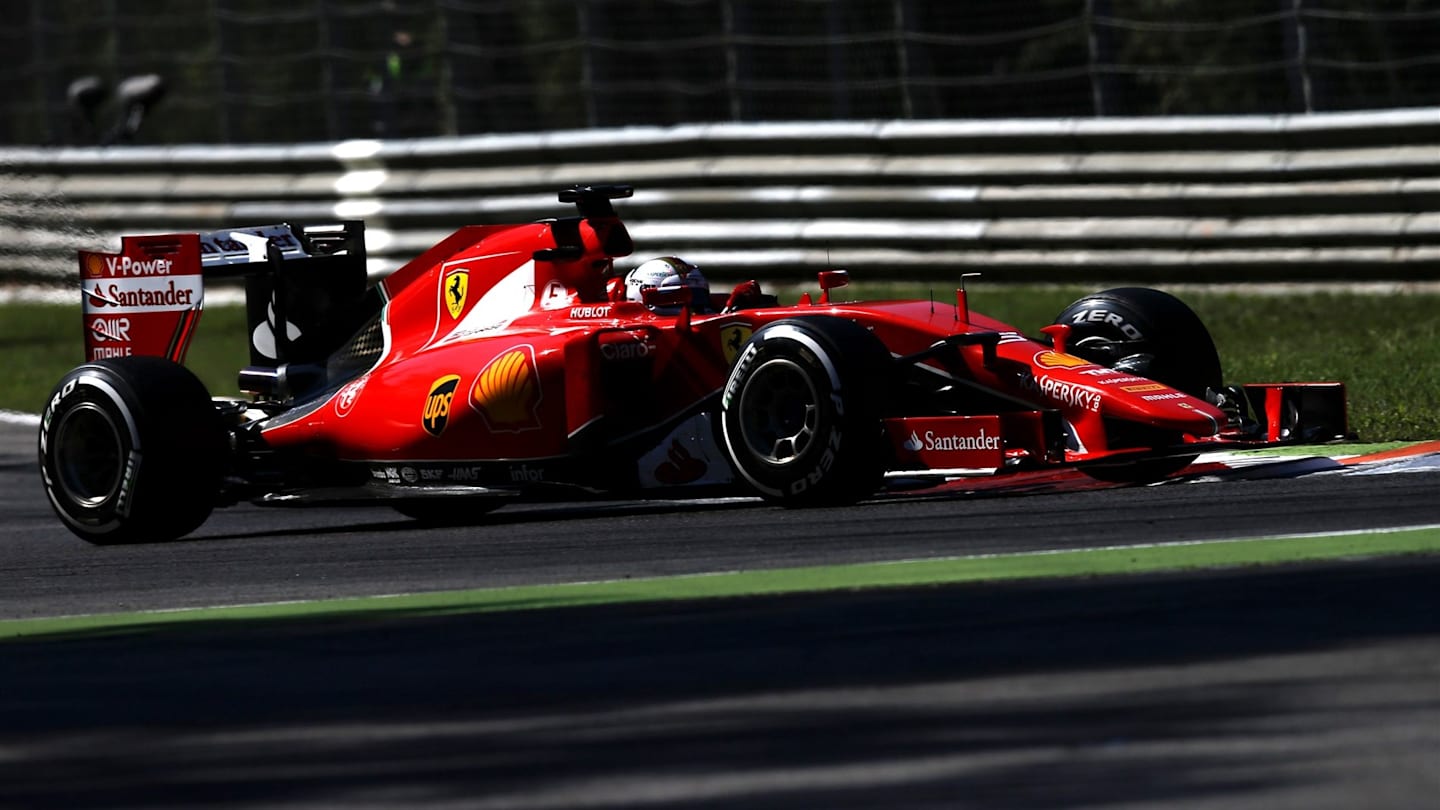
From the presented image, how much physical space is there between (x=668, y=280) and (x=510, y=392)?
0.73 metres

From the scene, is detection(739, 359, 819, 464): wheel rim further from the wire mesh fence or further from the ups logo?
the wire mesh fence

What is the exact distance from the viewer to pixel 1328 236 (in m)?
14.7

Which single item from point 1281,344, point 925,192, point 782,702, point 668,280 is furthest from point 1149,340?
point 925,192

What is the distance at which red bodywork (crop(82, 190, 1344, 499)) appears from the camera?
28.2ft

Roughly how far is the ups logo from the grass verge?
2445 millimetres

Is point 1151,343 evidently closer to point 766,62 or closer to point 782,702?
point 782,702

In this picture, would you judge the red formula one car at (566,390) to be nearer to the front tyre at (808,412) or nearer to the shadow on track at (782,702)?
the front tyre at (808,412)

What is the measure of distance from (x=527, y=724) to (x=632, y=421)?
433 cm

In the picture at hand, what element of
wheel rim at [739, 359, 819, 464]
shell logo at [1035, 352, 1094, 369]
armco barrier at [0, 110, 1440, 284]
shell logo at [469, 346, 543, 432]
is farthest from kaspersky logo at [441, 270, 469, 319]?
armco barrier at [0, 110, 1440, 284]

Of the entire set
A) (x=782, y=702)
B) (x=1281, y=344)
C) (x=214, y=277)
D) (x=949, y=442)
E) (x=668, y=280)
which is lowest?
(x=782, y=702)

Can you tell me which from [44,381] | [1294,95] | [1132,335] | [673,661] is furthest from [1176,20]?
[673,661]

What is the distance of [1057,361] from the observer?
29.0 feet

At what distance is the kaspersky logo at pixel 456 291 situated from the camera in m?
10.2

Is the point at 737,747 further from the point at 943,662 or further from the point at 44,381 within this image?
the point at 44,381
